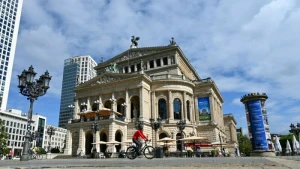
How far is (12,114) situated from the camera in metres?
83.6

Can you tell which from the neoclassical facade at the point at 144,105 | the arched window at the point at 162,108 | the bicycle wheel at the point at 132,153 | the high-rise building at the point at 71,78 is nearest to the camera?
the bicycle wheel at the point at 132,153

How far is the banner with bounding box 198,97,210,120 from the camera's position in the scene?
4334 centimetres

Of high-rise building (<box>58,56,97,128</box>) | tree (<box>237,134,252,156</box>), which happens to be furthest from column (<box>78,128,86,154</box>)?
high-rise building (<box>58,56,97,128</box>)

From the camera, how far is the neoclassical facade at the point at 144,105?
3869 cm

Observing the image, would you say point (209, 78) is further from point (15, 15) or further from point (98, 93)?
point (15, 15)

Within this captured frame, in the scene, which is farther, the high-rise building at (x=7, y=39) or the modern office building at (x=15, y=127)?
the modern office building at (x=15, y=127)

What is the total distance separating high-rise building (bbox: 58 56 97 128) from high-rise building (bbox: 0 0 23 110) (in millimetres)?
46981

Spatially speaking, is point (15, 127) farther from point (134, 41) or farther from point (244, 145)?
point (244, 145)

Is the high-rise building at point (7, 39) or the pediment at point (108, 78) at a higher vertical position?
the high-rise building at point (7, 39)

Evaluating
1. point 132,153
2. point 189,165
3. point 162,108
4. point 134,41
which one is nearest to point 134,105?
point 162,108

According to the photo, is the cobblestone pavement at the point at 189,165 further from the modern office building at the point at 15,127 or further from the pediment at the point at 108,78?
the modern office building at the point at 15,127

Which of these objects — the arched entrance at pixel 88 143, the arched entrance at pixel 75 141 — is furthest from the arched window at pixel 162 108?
the arched entrance at pixel 75 141

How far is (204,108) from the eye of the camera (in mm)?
43812

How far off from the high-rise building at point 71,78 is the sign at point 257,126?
4516 inches
